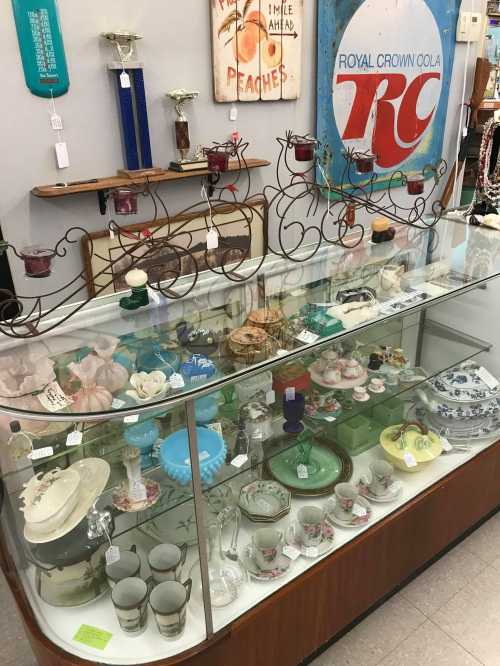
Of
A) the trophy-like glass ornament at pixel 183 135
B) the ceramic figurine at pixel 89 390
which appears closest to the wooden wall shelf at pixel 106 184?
the trophy-like glass ornament at pixel 183 135

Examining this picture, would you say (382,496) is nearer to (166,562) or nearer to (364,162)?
(166,562)

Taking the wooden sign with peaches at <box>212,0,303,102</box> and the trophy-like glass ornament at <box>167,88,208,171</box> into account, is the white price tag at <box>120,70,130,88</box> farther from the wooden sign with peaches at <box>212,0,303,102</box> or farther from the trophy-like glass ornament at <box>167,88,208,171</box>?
the wooden sign with peaches at <box>212,0,303,102</box>

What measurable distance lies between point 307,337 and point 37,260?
66cm

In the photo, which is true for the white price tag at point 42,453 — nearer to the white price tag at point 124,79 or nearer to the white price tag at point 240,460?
the white price tag at point 240,460

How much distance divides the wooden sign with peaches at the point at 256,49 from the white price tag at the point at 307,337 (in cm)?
170

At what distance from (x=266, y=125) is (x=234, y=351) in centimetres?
192

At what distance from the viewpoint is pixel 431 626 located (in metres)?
1.75

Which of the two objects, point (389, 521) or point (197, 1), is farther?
point (197, 1)

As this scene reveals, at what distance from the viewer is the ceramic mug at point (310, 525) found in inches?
60.2

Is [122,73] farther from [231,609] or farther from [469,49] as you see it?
[469,49]

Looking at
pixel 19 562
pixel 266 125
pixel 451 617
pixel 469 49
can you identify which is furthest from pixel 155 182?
pixel 469 49

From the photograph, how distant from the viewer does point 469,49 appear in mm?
3609

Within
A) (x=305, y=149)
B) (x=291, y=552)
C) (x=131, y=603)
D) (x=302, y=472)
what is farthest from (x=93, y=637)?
(x=305, y=149)

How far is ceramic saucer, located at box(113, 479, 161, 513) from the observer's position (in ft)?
4.53
